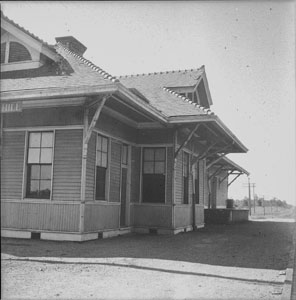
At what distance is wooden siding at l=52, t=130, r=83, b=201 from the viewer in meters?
10.0

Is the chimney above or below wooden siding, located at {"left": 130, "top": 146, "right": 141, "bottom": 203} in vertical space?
above

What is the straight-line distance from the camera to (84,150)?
9961mm

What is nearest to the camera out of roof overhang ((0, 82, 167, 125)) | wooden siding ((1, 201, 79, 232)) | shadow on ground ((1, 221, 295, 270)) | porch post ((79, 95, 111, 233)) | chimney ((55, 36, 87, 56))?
shadow on ground ((1, 221, 295, 270))

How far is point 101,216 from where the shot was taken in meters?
10.9

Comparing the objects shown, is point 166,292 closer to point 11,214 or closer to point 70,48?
point 11,214

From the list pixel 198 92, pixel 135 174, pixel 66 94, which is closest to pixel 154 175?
pixel 135 174

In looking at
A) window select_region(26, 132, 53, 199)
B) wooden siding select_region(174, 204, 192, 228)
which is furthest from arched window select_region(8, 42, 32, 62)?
wooden siding select_region(174, 204, 192, 228)

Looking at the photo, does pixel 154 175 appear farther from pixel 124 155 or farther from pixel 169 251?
pixel 169 251

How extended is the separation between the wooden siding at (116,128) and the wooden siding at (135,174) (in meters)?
0.43

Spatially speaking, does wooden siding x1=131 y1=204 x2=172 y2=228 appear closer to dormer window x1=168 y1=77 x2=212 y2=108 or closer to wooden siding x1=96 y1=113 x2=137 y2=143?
wooden siding x1=96 y1=113 x2=137 y2=143

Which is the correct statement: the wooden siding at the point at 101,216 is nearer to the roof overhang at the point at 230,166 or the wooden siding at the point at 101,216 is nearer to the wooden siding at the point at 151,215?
the wooden siding at the point at 151,215

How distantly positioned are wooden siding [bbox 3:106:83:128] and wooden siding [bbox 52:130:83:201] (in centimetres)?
28

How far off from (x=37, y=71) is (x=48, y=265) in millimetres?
6452

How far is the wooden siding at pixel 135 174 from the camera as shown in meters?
13.2
